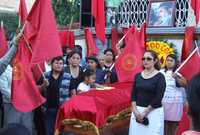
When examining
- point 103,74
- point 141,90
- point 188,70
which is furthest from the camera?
point 103,74

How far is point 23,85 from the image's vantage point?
20.3 ft

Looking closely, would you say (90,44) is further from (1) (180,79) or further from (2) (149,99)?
(2) (149,99)

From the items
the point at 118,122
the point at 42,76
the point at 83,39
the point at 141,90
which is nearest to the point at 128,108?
the point at 118,122

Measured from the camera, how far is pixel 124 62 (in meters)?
7.69

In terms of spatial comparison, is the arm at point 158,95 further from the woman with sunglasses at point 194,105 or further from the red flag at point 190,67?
the woman with sunglasses at point 194,105

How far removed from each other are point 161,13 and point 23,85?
545cm

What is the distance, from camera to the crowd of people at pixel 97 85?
6.05 metres

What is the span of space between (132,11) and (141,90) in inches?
241

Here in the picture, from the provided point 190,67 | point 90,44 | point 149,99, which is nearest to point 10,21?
point 90,44

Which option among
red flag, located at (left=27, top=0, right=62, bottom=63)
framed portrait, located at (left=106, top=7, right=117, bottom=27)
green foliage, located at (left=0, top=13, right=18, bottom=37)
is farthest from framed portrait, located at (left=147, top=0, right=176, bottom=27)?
green foliage, located at (left=0, top=13, right=18, bottom=37)

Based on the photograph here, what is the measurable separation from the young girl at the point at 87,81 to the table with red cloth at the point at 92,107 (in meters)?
0.27

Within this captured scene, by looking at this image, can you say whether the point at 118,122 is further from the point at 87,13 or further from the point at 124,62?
the point at 87,13

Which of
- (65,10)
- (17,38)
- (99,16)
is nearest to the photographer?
(17,38)

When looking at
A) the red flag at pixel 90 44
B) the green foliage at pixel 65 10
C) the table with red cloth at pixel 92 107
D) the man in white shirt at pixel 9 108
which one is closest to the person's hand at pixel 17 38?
the man in white shirt at pixel 9 108
